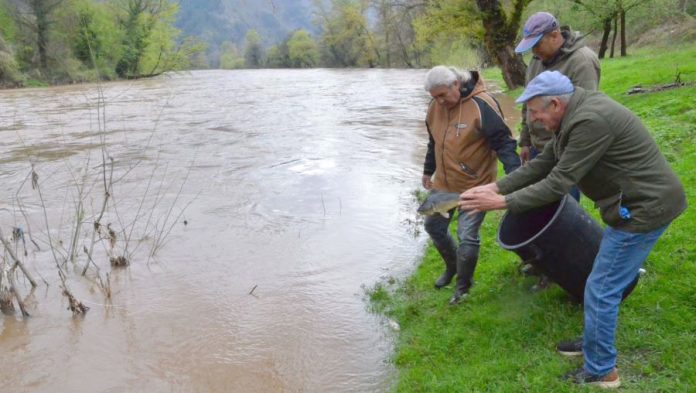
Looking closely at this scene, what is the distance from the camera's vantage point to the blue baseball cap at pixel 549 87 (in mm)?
3230

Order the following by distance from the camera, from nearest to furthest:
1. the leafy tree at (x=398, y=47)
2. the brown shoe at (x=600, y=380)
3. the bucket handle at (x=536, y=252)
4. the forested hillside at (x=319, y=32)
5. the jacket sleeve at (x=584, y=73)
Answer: the brown shoe at (x=600, y=380), the bucket handle at (x=536, y=252), the jacket sleeve at (x=584, y=73), the forested hillside at (x=319, y=32), the leafy tree at (x=398, y=47)

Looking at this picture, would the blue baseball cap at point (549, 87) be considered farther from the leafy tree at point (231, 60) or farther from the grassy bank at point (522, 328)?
the leafy tree at point (231, 60)

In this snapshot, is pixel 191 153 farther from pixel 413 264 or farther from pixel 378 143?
pixel 413 264

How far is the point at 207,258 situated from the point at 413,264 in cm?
272

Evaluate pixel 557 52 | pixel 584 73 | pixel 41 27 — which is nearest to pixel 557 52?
pixel 557 52

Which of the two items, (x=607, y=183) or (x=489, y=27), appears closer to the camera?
(x=607, y=183)

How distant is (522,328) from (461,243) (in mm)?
870

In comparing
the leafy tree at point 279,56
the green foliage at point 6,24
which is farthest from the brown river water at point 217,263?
the leafy tree at point 279,56

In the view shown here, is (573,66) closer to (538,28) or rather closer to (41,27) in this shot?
(538,28)

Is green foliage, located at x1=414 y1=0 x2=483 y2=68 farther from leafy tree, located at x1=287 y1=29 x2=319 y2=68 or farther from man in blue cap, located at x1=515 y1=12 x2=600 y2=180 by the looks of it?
leafy tree, located at x1=287 y1=29 x2=319 y2=68

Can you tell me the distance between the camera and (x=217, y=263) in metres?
7.40

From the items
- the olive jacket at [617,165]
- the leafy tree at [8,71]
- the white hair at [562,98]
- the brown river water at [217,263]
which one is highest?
the leafy tree at [8,71]

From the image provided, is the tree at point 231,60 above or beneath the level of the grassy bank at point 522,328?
above

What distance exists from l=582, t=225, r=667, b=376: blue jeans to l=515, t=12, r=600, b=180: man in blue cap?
161 centimetres
